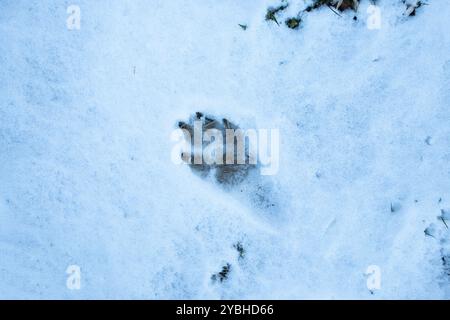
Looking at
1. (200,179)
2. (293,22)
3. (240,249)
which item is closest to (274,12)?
(293,22)

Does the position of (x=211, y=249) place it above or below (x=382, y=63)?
below

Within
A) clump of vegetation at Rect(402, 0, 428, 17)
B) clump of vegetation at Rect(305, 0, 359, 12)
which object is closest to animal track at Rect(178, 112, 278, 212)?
clump of vegetation at Rect(305, 0, 359, 12)

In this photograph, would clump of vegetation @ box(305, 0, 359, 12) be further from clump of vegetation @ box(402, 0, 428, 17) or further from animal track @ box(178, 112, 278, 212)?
animal track @ box(178, 112, 278, 212)

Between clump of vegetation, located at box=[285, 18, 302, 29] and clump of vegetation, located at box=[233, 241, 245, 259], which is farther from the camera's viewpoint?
clump of vegetation, located at box=[233, 241, 245, 259]

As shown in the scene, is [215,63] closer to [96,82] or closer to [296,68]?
[296,68]

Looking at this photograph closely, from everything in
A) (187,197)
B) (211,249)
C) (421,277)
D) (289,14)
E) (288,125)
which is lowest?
(421,277)
